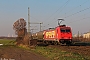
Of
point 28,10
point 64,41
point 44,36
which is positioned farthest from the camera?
point 28,10

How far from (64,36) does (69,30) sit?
159cm

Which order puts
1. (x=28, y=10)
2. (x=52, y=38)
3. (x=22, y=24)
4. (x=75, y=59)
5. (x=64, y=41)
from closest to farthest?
(x=75, y=59) → (x=64, y=41) → (x=52, y=38) → (x=28, y=10) → (x=22, y=24)

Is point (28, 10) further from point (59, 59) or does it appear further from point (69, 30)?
point (59, 59)

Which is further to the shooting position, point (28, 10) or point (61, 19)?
point (28, 10)

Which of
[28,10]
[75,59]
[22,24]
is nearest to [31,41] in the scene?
[28,10]

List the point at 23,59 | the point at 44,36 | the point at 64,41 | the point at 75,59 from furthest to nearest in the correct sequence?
the point at 44,36 < the point at 64,41 < the point at 23,59 < the point at 75,59

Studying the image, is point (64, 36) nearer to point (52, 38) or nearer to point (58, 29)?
point (58, 29)

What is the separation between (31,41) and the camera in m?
47.3

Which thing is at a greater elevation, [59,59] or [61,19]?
[61,19]

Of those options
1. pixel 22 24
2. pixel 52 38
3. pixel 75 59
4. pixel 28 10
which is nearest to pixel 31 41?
pixel 52 38

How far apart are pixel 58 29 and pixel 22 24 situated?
2055 inches

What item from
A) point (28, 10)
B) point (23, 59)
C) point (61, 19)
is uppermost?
point (28, 10)

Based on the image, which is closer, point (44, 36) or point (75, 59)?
point (75, 59)

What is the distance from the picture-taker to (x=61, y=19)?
46.1 meters
